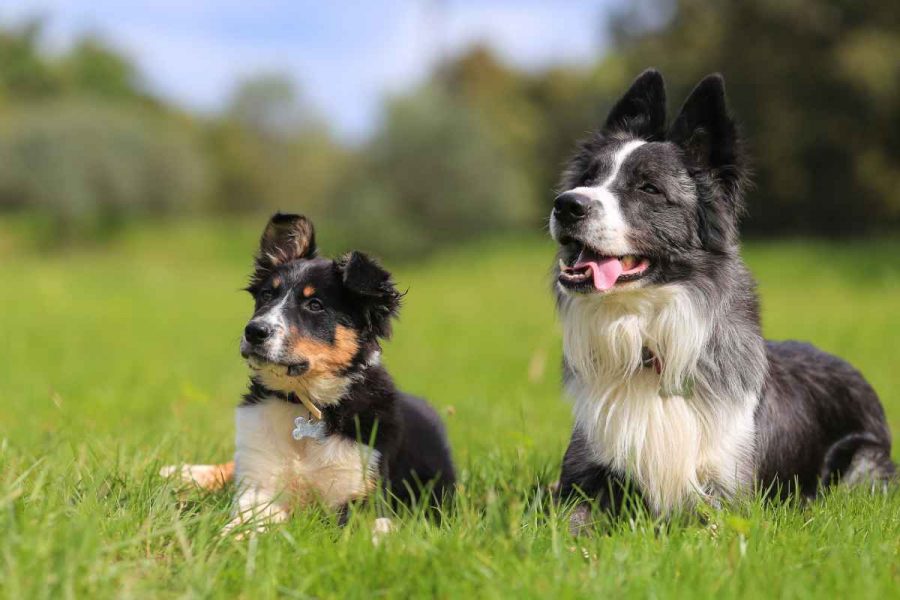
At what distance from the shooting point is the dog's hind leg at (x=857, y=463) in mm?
4754

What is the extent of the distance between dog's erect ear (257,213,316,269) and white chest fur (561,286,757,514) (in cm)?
159

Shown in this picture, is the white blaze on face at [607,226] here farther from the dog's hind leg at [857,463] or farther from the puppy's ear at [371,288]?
the dog's hind leg at [857,463]

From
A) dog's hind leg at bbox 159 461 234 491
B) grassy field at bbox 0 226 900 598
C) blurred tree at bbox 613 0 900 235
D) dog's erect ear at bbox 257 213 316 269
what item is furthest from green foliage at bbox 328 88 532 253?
dog's hind leg at bbox 159 461 234 491

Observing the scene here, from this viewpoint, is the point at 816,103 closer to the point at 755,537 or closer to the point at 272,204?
the point at 755,537

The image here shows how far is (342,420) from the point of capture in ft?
14.3

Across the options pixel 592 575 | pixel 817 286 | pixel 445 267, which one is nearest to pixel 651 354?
pixel 592 575

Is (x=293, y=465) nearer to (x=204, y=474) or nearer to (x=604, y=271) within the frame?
(x=204, y=474)

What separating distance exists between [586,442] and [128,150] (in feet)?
125

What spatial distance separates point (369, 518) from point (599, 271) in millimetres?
1407

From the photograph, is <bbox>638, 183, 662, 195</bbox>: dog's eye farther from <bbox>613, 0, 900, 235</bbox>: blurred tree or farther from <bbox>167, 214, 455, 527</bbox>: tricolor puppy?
<bbox>613, 0, 900, 235</bbox>: blurred tree

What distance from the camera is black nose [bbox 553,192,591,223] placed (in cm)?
387

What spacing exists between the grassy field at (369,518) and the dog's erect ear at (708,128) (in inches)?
35.8

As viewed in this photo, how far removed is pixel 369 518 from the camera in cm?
345

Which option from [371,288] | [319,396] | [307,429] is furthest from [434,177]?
[307,429]
